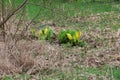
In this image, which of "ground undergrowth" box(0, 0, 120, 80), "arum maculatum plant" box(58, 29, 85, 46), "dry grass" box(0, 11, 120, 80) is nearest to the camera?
"ground undergrowth" box(0, 0, 120, 80)

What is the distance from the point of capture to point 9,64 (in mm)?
6699

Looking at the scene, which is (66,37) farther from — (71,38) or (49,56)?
(49,56)

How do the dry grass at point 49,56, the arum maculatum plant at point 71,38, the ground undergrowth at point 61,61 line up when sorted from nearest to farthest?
the ground undergrowth at point 61,61 < the dry grass at point 49,56 < the arum maculatum plant at point 71,38

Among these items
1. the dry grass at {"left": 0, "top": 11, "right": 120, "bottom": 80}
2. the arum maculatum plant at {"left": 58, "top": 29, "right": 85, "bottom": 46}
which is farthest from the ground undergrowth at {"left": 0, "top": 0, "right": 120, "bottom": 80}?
the arum maculatum plant at {"left": 58, "top": 29, "right": 85, "bottom": 46}

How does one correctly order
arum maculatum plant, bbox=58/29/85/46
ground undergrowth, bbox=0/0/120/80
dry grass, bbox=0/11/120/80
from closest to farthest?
ground undergrowth, bbox=0/0/120/80 → dry grass, bbox=0/11/120/80 → arum maculatum plant, bbox=58/29/85/46

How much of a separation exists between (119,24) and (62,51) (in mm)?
3827

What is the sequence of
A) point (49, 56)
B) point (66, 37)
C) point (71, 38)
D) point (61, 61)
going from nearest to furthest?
point (61, 61), point (49, 56), point (71, 38), point (66, 37)

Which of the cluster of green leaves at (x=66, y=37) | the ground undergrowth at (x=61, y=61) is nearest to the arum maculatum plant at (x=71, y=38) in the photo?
the cluster of green leaves at (x=66, y=37)

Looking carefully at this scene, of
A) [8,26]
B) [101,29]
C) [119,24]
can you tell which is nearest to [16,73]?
[8,26]

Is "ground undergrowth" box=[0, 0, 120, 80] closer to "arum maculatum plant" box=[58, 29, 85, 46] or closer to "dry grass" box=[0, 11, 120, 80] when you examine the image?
"dry grass" box=[0, 11, 120, 80]

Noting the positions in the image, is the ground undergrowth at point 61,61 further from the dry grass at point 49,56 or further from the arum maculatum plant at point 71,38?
the arum maculatum plant at point 71,38

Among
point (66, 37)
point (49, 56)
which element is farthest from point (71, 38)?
point (49, 56)

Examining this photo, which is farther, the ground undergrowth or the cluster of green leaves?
the cluster of green leaves

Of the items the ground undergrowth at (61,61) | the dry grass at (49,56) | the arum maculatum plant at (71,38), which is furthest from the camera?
the arum maculatum plant at (71,38)
